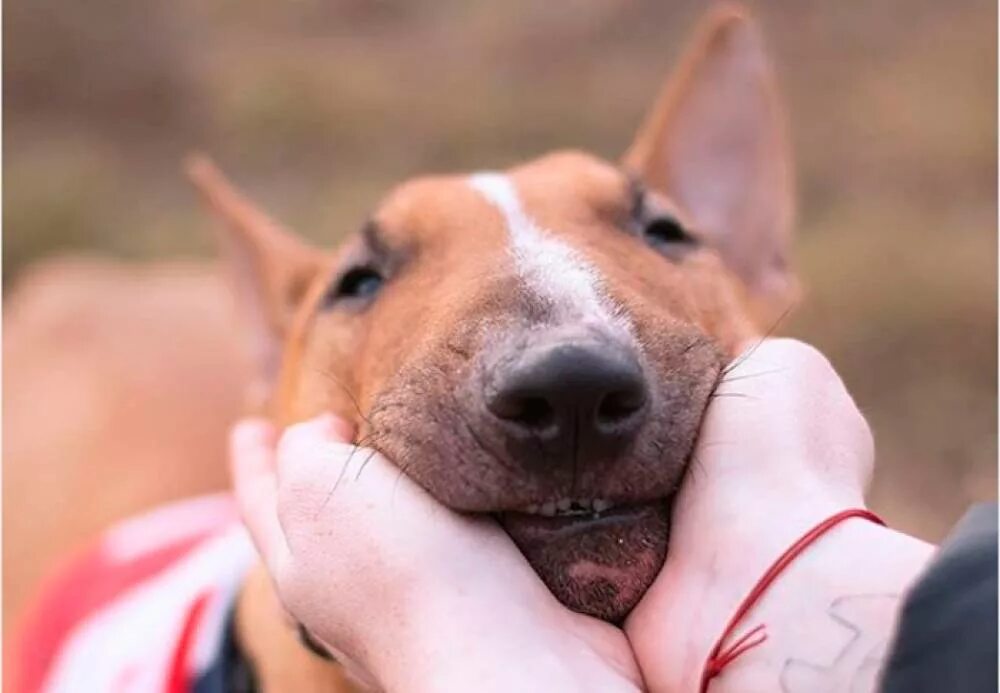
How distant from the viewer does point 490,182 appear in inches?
77.4

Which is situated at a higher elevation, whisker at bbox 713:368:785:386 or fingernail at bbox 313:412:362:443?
whisker at bbox 713:368:785:386

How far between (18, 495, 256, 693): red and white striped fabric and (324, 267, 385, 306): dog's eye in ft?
1.74

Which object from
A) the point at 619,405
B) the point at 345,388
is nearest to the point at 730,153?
the point at 345,388

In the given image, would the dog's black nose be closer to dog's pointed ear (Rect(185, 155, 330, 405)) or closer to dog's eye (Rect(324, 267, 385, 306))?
dog's eye (Rect(324, 267, 385, 306))

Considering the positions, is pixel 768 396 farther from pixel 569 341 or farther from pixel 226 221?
pixel 226 221

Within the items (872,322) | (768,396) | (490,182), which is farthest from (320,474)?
(872,322)

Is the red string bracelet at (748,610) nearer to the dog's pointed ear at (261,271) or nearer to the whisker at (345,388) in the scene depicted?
the whisker at (345,388)

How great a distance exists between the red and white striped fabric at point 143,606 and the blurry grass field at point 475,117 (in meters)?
2.10

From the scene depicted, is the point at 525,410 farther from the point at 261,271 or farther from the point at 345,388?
the point at 261,271

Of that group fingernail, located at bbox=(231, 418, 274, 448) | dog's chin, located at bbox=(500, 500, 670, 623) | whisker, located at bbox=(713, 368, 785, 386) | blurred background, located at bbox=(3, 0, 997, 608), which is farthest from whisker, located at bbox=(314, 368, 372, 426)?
blurred background, located at bbox=(3, 0, 997, 608)

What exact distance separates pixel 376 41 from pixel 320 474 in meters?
4.37

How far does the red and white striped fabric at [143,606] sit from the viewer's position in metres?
2.11

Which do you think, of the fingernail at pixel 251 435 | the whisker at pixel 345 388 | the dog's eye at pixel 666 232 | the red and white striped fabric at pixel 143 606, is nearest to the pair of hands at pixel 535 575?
the whisker at pixel 345 388

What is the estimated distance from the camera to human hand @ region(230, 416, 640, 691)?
127 cm
